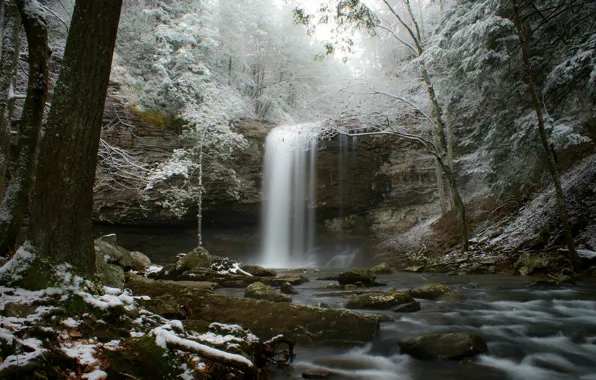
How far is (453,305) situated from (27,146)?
24.4 feet

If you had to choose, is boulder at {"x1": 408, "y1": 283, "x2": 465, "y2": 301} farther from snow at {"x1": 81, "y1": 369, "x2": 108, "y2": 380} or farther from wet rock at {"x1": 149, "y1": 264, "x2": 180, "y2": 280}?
wet rock at {"x1": 149, "y1": 264, "x2": 180, "y2": 280}

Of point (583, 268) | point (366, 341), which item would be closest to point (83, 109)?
point (366, 341)

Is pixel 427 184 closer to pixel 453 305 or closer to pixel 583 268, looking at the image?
pixel 583 268

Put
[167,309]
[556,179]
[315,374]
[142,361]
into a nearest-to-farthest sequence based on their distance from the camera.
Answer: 1. [142,361]
2. [315,374]
3. [167,309]
4. [556,179]

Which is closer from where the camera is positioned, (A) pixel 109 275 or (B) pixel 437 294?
(A) pixel 109 275

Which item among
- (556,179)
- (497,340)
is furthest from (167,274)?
(556,179)

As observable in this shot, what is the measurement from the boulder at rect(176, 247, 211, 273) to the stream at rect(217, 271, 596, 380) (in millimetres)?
4547

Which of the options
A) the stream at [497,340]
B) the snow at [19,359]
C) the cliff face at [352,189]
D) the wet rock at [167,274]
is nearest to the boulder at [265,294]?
the stream at [497,340]

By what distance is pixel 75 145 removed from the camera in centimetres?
283

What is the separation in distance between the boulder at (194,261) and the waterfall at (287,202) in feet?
28.5

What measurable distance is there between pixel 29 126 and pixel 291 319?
4.76 meters

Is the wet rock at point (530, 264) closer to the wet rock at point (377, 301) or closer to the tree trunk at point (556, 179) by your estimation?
the tree trunk at point (556, 179)

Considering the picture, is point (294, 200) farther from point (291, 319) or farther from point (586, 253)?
point (291, 319)

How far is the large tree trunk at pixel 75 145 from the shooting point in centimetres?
278
